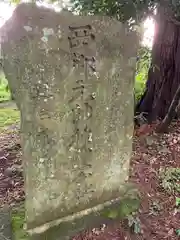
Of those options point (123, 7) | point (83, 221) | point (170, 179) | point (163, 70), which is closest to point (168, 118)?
point (163, 70)

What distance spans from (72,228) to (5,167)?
5.18 feet

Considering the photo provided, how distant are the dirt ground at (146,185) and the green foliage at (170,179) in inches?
1.9

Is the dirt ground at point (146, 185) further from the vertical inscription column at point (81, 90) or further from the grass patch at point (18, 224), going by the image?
the vertical inscription column at point (81, 90)

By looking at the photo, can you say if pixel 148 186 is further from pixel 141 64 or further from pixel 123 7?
pixel 141 64

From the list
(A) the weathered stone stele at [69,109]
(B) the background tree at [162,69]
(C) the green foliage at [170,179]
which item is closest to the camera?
(A) the weathered stone stele at [69,109]

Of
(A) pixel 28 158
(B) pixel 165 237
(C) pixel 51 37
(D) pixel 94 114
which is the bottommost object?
(B) pixel 165 237

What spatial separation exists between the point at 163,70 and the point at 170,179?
202 centimetres

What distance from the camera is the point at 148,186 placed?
3229 mm

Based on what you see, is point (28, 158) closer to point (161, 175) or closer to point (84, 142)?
point (84, 142)

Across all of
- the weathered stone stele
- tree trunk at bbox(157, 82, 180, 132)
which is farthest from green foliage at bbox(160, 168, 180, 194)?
tree trunk at bbox(157, 82, 180, 132)

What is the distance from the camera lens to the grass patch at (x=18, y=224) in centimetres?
225

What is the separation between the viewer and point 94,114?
238cm

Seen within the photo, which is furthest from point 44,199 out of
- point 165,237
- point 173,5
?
point 173,5

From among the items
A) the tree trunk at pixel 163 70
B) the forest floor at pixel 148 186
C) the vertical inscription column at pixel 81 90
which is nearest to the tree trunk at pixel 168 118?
the forest floor at pixel 148 186
